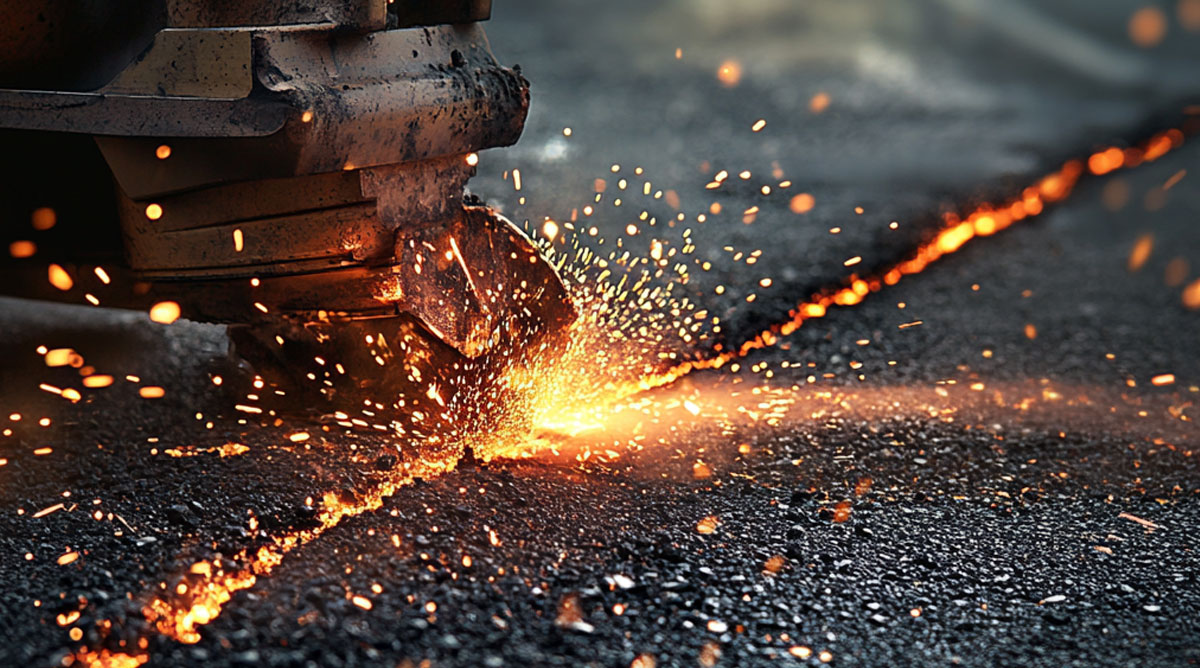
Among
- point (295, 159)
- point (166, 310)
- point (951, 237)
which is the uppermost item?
point (951, 237)

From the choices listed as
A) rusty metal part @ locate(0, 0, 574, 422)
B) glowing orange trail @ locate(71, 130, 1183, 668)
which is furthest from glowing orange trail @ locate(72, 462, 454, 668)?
rusty metal part @ locate(0, 0, 574, 422)

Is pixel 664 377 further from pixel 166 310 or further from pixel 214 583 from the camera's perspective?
pixel 214 583

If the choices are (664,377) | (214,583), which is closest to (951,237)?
A: (664,377)

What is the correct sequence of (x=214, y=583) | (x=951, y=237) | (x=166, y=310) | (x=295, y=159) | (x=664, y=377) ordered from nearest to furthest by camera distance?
(x=214, y=583), (x=295, y=159), (x=166, y=310), (x=664, y=377), (x=951, y=237)

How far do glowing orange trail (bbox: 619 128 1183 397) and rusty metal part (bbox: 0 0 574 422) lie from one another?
67 centimetres

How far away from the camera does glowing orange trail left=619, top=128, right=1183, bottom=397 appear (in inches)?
126

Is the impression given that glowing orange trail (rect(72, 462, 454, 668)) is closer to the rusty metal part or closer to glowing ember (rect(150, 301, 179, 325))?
the rusty metal part

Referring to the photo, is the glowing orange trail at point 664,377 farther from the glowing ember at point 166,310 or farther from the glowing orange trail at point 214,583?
the glowing ember at point 166,310

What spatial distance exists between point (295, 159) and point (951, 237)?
3197mm

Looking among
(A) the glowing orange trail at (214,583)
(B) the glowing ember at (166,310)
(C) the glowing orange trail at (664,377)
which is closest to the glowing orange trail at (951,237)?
(C) the glowing orange trail at (664,377)

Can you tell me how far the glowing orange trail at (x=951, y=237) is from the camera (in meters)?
3.19

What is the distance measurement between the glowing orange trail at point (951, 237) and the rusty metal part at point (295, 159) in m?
0.67

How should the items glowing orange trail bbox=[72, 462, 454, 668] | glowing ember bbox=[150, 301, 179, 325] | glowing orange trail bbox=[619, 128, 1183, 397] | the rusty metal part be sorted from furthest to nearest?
1. glowing orange trail bbox=[619, 128, 1183, 397]
2. glowing ember bbox=[150, 301, 179, 325]
3. the rusty metal part
4. glowing orange trail bbox=[72, 462, 454, 668]

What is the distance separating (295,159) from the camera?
Answer: 213 cm
